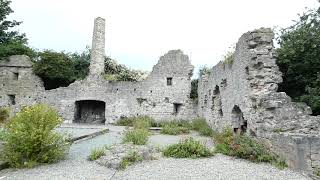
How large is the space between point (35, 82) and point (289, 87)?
A: 1732cm

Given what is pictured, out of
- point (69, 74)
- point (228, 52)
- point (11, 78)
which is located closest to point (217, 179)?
point (228, 52)

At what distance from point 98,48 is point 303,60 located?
637 inches

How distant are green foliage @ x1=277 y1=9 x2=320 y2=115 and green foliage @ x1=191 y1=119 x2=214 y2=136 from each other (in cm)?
395

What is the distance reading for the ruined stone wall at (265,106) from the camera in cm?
792

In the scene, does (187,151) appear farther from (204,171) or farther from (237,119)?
(237,119)

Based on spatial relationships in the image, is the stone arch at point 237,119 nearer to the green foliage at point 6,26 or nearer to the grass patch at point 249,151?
the grass patch at point 249,151

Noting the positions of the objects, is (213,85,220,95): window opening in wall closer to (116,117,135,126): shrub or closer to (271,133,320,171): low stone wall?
(116,117,135,126): shrub

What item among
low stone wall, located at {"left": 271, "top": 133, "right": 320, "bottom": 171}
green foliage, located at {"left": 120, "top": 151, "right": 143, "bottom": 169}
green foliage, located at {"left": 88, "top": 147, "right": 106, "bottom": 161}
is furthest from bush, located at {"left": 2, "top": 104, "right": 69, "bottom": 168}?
low stone wall, located at {"left": 271, "top": 133, "right": 320, "bottom": 171}

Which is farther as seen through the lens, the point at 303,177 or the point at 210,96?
the point at 210,96

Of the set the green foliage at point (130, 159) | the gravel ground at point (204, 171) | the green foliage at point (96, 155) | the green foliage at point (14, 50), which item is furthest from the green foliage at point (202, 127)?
the green foliage at point (14, 50)

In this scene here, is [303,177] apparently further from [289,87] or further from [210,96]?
[210,96]

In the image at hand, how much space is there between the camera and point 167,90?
76.4 feet

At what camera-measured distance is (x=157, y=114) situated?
23.1 metres

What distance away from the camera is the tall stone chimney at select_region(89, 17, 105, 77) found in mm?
25594
